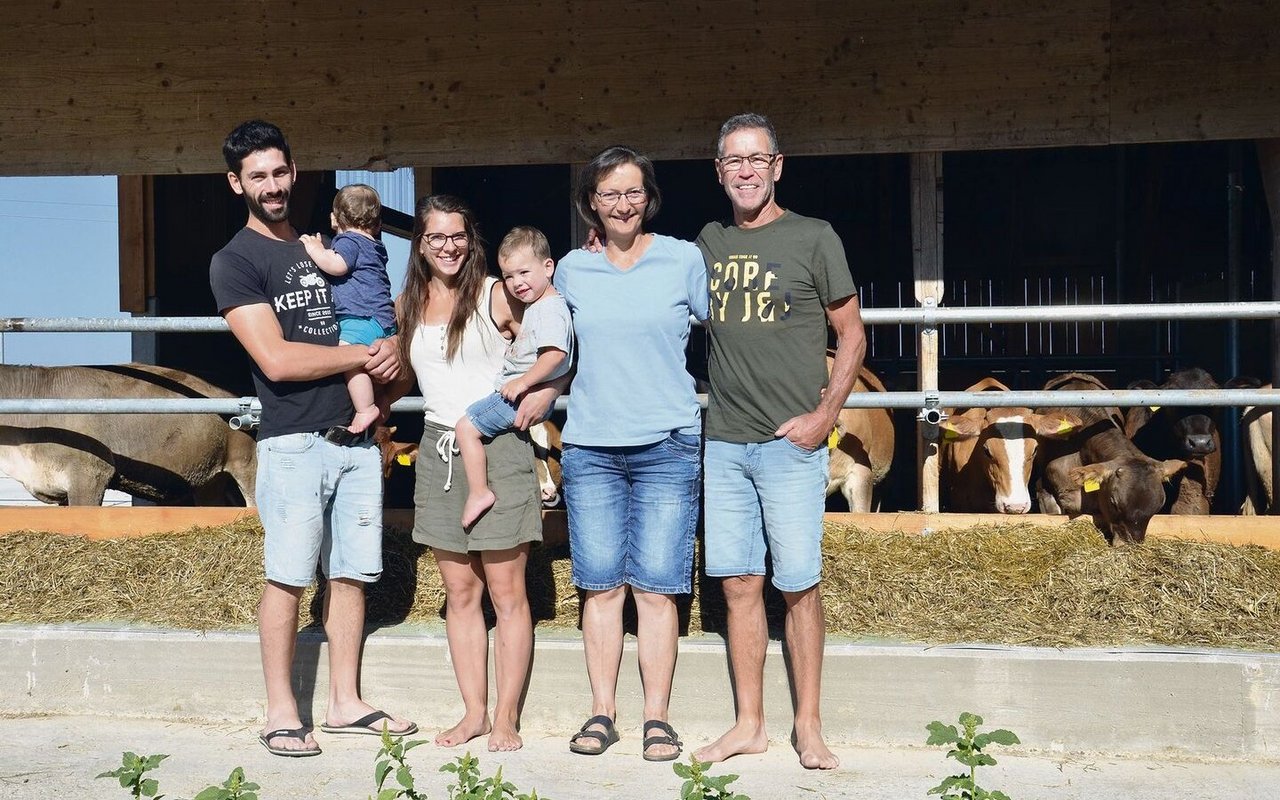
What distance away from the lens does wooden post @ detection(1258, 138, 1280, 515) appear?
21.3ft

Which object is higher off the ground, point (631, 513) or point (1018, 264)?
point (1018, 264)

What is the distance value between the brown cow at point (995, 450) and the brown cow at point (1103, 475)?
126 millimetres

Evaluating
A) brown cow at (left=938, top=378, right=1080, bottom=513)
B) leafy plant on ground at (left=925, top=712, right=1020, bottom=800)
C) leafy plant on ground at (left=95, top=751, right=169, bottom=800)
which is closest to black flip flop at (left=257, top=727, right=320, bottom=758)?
leafy plant on ground at (left=95, top=751, right=169, bottom=800)

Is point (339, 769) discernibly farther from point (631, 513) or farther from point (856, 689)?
point (856, 689)

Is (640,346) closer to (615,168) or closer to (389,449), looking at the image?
(615,168)

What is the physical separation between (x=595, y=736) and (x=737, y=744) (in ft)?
Answer: 1.55

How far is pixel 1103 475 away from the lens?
612cm

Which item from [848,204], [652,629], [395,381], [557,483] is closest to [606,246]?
[395,381]

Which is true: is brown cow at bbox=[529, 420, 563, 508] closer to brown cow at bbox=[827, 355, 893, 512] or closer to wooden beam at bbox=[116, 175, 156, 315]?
brown cow at bbox=[827, 355, 893, 512]

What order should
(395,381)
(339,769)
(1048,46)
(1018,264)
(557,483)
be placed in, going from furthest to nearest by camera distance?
(1018,264) → (557,483) → (1048,46) → (395,381) → (339,769)

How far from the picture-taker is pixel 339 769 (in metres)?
4.07

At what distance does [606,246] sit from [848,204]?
26.7 ft

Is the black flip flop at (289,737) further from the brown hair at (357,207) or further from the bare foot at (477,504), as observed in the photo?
the brown hair at (357,207)

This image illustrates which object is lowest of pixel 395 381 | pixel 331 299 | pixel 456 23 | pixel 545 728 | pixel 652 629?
pixel 545 728
